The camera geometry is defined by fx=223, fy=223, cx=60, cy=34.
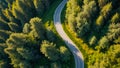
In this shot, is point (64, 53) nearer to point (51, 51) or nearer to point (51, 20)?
point (51, 51)

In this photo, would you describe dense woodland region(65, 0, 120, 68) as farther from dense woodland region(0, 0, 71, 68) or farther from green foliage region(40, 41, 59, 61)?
green foliage region(40, 41, 59, 61)

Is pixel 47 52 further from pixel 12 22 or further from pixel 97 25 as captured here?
pixel 12 22

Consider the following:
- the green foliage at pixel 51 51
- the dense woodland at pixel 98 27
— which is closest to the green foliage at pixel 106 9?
the dense woodland at pixel 98 27

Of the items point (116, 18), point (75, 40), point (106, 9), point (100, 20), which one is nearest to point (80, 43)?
point (75, 40)

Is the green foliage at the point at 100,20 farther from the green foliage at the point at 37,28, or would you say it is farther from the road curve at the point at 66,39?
the green foliage at the point at 37,28

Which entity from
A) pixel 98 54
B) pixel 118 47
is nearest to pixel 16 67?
pixel 98 54

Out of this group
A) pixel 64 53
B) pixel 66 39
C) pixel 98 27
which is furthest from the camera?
pixel 66 39
